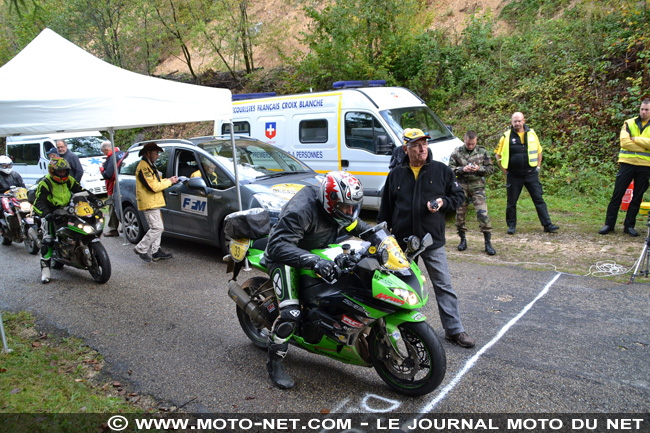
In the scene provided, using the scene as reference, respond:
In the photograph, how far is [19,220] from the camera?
9188 millimetres

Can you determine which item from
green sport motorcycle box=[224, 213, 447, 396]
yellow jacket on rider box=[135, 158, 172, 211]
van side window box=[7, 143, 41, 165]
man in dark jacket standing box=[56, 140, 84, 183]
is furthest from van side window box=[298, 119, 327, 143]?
van side window box=[7, 143, 41, 165]

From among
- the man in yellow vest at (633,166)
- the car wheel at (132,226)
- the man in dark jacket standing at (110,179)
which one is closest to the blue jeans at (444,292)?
the man in yellow vest at (633,166)

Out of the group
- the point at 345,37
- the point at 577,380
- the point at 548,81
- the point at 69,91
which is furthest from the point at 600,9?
the point at 69,91

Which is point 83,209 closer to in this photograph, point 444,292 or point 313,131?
point 313,131

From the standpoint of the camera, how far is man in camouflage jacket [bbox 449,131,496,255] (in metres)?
7.21

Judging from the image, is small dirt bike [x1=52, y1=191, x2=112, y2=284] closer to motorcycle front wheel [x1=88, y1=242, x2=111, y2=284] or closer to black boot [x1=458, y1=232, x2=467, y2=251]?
motorcycle front wheel [x1=88, y1=242, x2=111, y2=284]

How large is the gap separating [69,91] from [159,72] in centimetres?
2282

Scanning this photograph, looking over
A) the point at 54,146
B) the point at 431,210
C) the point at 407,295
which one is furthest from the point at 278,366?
the point at 54,146

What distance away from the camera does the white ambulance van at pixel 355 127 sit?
369 inches

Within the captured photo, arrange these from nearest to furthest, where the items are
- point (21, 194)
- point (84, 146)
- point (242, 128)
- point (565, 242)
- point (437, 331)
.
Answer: point (437, 331)
point (565, 242)
point (21, 194)
point (242, 128)
point (84, 146)

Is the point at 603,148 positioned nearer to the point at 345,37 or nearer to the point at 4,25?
the point at 345,37

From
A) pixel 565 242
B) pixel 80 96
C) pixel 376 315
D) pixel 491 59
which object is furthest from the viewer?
pixel 491 59

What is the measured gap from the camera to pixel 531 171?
25.7 ft

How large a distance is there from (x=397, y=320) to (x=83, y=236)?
17.3 feet
